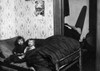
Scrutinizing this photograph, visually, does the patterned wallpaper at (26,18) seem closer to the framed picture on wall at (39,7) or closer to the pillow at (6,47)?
the framed picture on wall at (39,7)

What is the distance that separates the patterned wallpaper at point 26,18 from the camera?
3.53 meters

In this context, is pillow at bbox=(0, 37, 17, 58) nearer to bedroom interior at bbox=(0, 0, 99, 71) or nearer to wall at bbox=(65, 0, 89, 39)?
bedroom interior at bbox=(0, 0, 99, 71)

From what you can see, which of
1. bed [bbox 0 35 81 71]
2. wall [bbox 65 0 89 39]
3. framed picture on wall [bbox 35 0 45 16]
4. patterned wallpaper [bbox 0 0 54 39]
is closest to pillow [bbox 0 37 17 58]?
bed [bbox 0 35 81 71]

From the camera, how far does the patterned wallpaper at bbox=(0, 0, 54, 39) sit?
11.6ft

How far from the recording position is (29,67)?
100 inches

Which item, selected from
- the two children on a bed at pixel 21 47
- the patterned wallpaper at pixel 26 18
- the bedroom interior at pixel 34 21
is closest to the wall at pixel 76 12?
the bedroom interior at pixel 34 21

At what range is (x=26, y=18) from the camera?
3.82 metres

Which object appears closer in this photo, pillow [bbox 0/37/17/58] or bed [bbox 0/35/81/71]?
bed [bbox 0/35/81/71]

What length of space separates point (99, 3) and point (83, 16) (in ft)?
4.23

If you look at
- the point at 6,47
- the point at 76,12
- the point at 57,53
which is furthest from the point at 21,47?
the point at 76,12

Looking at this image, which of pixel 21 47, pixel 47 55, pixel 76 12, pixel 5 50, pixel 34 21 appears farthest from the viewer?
pixel 76 12

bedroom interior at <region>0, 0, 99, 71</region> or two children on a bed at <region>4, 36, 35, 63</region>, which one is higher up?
bedroom interior at <region>0, 0, 99, 71</region>

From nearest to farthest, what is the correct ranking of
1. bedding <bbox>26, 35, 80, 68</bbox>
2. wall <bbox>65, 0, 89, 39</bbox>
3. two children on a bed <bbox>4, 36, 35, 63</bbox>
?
1. bedding <bbox>26, 35, 80, 68</bbox>
2. two children on a bed <bbox>4, 36, 35, 63</bbox>
3. wall <bbox>65, 0, 89, 39</bbox>

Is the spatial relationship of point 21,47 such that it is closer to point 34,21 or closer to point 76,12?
point 34,21
